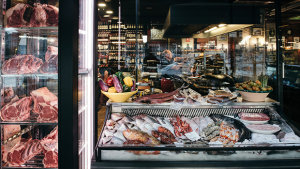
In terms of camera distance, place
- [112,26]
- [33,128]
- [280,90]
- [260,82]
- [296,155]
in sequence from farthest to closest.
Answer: [112,26] → [280,90] → [260,82] → [33,128] → [296,155]

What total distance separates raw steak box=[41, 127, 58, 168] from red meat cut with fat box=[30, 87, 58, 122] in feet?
0.71

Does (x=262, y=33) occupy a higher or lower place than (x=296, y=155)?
higher

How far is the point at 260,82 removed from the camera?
2.62 meters

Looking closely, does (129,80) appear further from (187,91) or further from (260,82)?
(260,82)

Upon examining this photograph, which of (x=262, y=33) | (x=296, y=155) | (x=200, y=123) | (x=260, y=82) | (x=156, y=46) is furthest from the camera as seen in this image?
(x=156, y=46)

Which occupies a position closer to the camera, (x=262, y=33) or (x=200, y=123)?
(x=200, y=123)

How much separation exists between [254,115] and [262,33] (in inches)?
231

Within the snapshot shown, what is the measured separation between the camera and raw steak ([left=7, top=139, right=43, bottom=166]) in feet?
7.04

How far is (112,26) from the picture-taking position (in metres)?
10.9

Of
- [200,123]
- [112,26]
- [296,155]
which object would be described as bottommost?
[296,155]

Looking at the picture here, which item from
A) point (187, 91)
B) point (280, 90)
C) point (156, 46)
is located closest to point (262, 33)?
point (156, 46)

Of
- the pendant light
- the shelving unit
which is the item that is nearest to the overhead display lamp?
the pendant light

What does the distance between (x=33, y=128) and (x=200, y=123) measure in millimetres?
1829

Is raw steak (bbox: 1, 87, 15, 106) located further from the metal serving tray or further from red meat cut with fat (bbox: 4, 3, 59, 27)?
the metal serving tray
